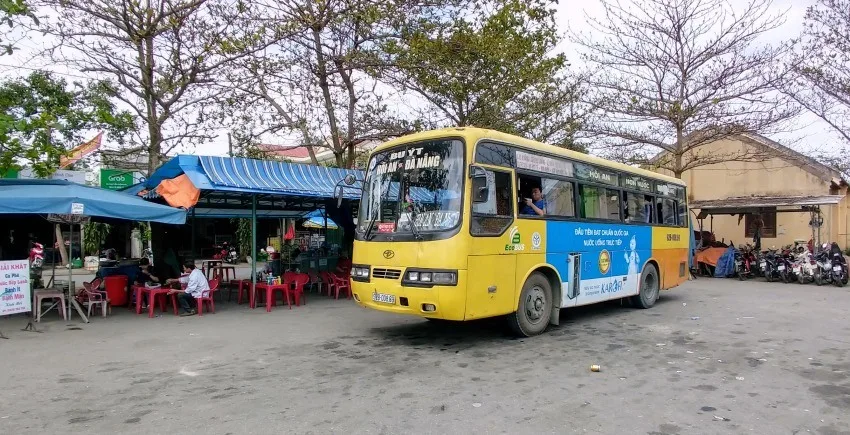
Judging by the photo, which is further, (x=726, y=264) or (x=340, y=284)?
(x=726, y=264)

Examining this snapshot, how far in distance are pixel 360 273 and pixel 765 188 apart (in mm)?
21733

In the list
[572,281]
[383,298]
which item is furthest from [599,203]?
[383,298]

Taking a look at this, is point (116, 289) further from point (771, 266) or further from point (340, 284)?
point (771, 266)

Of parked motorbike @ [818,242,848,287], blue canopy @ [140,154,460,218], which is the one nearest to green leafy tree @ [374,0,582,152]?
blue canopy @ [140,154,460,218]

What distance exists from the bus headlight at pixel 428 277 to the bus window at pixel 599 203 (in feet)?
10.8

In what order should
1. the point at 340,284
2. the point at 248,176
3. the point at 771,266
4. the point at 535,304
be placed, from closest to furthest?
the point at 535,304
the point at 248,176
the point at 340,284
the point at 771,266

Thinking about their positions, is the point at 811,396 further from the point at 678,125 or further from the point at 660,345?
the point at 678,125

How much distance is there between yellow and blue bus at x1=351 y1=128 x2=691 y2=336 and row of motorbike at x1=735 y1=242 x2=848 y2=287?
10.3 metres

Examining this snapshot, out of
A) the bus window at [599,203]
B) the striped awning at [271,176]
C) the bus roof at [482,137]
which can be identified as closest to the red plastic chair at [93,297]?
the striped awning at [271,176]

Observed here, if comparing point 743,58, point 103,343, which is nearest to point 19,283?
point 103,343

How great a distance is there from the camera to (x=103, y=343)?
7.80 m

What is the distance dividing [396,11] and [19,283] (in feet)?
32.0

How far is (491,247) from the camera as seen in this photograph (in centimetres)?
714

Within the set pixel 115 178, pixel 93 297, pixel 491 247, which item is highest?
pixel 115 178
